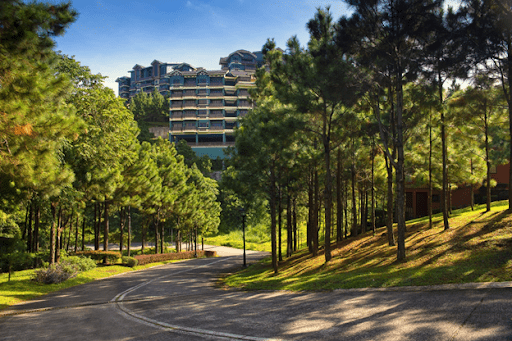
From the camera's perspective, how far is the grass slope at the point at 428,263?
12746 mm

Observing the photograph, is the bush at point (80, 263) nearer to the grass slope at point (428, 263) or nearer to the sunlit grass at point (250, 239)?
the grass slope at point (428, 263)

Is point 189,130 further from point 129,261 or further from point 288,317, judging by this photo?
point 288,317

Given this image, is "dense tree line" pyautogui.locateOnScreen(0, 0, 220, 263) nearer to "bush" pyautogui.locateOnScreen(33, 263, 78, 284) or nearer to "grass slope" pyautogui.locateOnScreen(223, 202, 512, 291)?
"bush" pyautogui.locateOnScreen(33, 263, 78, 284)

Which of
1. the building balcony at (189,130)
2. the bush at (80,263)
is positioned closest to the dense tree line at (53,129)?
the bush at (80,263)

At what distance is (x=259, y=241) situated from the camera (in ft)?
252

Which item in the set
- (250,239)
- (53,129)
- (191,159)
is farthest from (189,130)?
(53,129)

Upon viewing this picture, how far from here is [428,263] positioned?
15344 mm

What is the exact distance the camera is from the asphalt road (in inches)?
328

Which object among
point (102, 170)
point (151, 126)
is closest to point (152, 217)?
point (102, 170)

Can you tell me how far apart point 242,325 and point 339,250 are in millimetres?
15922

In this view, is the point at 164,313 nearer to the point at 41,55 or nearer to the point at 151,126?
the point at 41,55

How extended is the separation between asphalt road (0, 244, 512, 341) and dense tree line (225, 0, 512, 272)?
21.4ft

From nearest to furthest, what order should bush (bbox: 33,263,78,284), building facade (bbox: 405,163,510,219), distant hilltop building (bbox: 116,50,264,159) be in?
bush (bbox: 33,263,78,284)
building facade (bbox: 405,163,510,219)
distant hilltop building (bbox: 116,50,264,159)

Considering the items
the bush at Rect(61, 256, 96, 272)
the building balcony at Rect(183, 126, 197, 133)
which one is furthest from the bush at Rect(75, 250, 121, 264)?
the building balcony at Rect(183, 126, 197, 133)
